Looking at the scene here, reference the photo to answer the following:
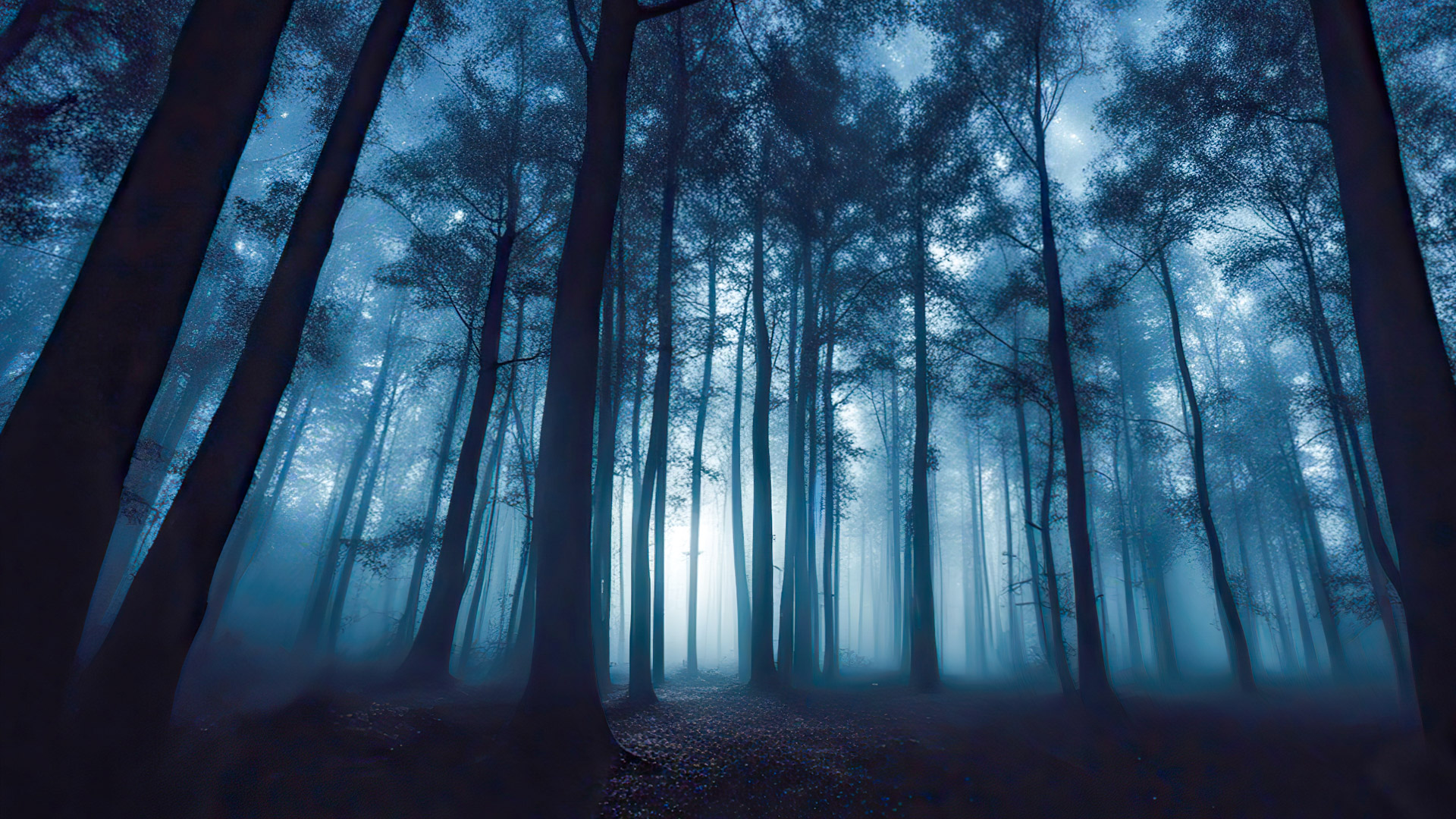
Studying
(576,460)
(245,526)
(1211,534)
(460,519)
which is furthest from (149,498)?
(1211,534)

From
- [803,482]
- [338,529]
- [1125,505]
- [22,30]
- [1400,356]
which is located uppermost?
[22,30]

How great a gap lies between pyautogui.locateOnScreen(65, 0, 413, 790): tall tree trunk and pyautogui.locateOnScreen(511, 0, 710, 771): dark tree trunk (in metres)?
2.11

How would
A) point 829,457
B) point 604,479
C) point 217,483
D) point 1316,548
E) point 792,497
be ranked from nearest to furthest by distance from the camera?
point 217,483, point 604,479, point 792,497, point 829,457, point 1316,548

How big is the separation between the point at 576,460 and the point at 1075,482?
779 centimetres

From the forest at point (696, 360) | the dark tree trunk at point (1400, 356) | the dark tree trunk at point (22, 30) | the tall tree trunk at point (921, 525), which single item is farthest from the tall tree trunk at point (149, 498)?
the dark tree trunk at point (1400, 356)

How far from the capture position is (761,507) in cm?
1194

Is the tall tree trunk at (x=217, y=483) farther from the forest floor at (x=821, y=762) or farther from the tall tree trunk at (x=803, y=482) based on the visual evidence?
the tall tree trunk at (x=803, y=482)

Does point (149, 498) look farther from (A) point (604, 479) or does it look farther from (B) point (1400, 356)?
(B) point (1400, 356)

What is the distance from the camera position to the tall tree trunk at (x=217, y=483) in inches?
148

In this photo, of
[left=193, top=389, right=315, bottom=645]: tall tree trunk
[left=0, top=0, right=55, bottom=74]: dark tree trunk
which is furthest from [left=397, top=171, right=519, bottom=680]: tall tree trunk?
[left=0, top=0, right=55, bottom=74]: dark tree trunk

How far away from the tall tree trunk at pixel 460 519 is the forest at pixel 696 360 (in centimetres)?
7

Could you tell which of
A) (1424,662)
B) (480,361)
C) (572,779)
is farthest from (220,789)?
(1424,662)

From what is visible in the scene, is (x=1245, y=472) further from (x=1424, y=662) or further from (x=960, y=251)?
(x=1424, y=662)

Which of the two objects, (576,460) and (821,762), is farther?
(821,762)
